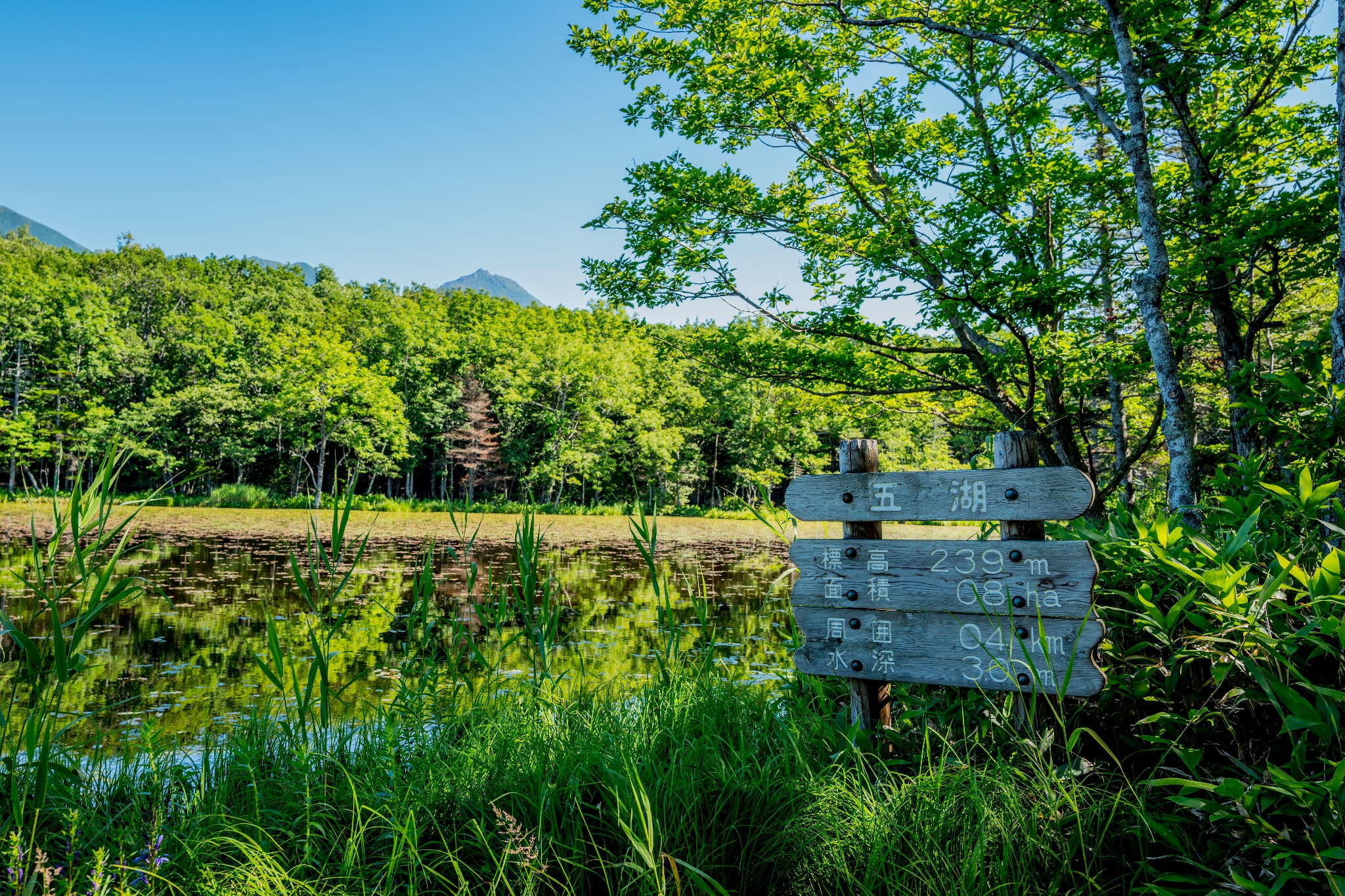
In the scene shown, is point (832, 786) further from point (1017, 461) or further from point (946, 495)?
point (1017, 461)

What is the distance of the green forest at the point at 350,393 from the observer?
84.1 ft

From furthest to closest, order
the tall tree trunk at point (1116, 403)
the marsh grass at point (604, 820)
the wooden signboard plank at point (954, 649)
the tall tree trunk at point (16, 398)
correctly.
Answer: the tall tree trunk at point (16, 398) → the tall tree trunk at point (1116, 403) → the wooden signboard plank at point (954, 649) → the marsh grass at point (604, 820)

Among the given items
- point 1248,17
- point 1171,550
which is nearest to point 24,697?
point 1171,550

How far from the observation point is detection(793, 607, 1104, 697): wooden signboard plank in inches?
76.0

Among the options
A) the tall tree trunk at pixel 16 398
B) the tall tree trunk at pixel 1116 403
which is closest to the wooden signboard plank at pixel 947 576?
the tall tree trunk at pixel 1116 403

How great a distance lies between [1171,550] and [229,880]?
260 centimetres

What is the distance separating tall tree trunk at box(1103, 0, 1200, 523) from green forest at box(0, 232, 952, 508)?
17329mm

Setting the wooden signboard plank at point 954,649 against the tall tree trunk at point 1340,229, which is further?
the tall tree trunk at point 1340,229

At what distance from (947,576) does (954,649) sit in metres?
0.23

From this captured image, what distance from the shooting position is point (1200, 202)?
4.58 metres

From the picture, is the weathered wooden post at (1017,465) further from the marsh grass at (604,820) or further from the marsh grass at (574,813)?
the marsh grass at (604,820)

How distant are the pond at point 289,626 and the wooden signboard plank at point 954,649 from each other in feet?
3.17

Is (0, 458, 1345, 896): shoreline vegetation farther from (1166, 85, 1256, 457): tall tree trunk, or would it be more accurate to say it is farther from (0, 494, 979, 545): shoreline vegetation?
(0, 494, 979, 545): shoreline vegetation

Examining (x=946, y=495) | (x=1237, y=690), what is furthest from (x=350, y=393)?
(x=1237, y=690)
